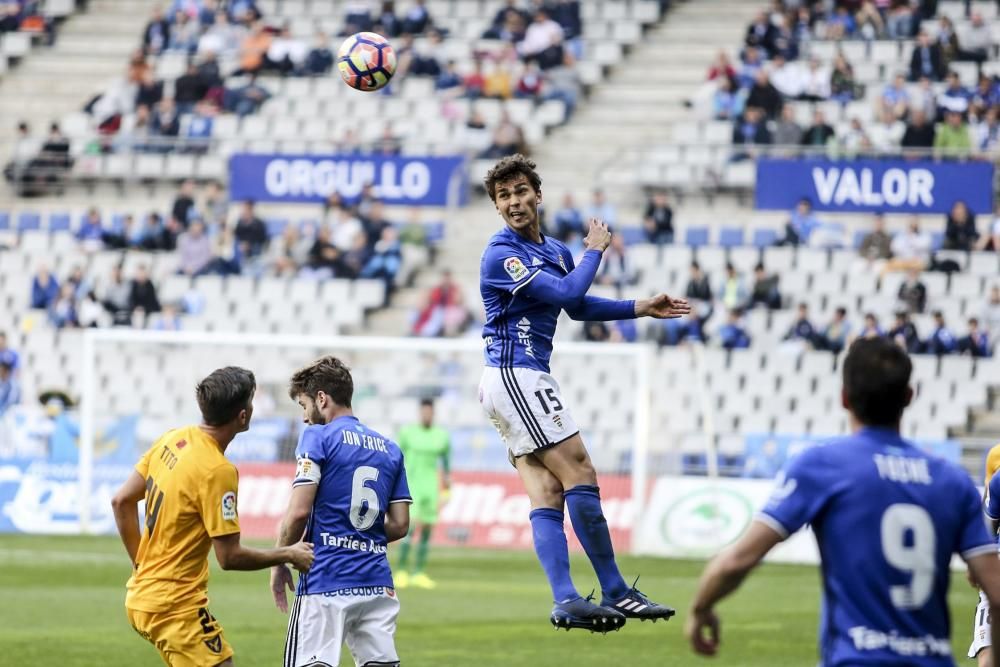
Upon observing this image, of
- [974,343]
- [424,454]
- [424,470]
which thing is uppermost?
[974,343]

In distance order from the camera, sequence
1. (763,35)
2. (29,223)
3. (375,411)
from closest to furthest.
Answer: (375,411) → (763,35) → (29,223)

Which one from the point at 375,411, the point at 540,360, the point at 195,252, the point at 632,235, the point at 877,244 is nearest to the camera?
the point at 540,360

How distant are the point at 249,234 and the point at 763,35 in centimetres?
937

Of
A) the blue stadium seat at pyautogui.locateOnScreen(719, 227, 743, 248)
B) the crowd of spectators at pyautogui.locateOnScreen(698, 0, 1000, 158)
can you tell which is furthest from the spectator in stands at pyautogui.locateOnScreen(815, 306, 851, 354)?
the crowd of spectators at pyautogui.locateOnScreen(698, 0, 1000, 158)

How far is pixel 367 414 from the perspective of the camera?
2400 cm

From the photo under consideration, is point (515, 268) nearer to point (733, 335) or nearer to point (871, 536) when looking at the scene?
point (871, 536)

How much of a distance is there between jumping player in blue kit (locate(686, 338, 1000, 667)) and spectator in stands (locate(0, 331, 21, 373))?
72.7 ft

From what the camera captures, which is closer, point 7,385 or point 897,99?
point 7,385

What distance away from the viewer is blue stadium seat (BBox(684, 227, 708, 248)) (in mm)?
27688

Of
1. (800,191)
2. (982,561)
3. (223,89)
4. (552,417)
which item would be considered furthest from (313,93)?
(982,561)

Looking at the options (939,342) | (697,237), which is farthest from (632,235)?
(939,342)

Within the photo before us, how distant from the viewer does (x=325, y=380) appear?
818cm

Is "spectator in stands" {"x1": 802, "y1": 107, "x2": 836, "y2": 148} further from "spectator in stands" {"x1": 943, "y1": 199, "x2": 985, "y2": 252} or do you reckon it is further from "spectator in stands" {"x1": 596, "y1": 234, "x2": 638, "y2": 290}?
"spectator in stands" {"x1": 596, "y1": 234, "x2": 638, "y2": 290}

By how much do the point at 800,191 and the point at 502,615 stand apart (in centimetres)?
1217
